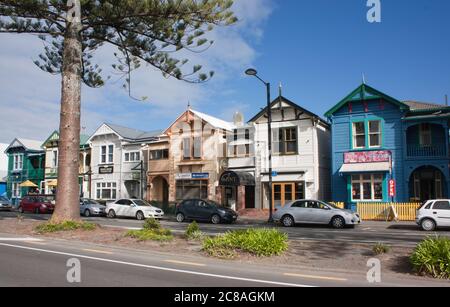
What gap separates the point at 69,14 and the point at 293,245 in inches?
454

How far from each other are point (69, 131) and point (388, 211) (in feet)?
59.7

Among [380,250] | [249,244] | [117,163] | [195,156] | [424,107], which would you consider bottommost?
[380,250]

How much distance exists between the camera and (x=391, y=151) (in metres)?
27.4

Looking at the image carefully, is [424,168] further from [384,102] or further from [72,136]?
[72,136]

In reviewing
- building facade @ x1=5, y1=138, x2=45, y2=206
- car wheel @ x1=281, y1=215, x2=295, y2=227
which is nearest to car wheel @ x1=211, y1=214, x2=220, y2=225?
car wheel @ x1=281, y1=215, x2=295, y2=227

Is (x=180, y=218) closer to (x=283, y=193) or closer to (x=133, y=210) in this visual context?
(x=133, y=210)

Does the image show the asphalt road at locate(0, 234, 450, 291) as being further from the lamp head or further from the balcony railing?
the balcony railing

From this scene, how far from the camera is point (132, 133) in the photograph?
1694 inches

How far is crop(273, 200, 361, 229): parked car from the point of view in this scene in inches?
827

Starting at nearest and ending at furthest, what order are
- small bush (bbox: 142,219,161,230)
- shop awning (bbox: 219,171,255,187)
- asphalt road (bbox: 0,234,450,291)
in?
asphalt road (bbox: 0,234,450,291), small bush (bbox: 142,219,161,230), shop awning (bbox: 219,171,255,187)

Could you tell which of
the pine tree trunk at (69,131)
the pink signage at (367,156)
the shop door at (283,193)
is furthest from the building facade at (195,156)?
the pine tree trunk at (69,131)

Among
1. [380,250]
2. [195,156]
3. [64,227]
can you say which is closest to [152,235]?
[64,227]

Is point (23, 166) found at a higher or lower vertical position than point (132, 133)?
lower

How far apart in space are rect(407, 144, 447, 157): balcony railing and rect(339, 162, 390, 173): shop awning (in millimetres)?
1675
